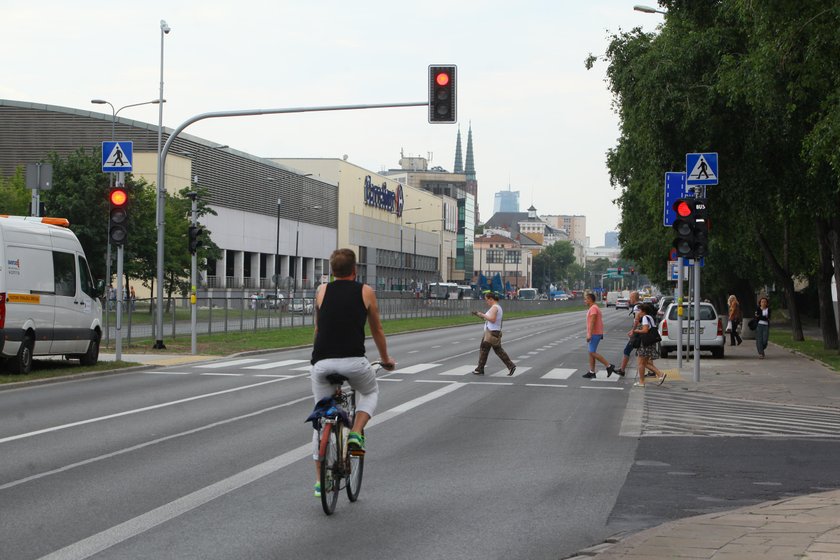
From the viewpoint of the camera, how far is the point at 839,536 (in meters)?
6.92

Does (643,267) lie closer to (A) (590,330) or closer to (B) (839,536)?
(A) (590,330)

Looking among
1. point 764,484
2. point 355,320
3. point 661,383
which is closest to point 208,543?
point 355,320

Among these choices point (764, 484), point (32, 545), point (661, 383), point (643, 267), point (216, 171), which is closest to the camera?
point (32, 545)

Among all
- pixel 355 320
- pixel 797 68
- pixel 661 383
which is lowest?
pixel 661 383

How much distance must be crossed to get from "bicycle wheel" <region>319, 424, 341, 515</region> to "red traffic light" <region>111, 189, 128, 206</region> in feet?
54.4

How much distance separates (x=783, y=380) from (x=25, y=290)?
14.2 meters

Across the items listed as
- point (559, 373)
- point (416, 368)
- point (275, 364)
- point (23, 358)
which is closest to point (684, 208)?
point (559, 373)

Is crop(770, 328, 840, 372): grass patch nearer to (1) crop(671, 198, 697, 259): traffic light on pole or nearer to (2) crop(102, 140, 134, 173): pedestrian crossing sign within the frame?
(1) crop(671, 198, 697, 259): traffic light on pole

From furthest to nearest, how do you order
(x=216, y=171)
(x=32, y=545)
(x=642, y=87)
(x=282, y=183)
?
(x=282, y=183) → (x=216, y=171) → (x=642, y=87) → (x=32, y=545)

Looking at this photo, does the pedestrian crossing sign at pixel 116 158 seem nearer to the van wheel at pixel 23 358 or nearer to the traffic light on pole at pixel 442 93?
the van wheel at pixel 23 358

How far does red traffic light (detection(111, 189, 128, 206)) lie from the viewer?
925 inches

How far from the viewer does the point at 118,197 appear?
23531 millimetres

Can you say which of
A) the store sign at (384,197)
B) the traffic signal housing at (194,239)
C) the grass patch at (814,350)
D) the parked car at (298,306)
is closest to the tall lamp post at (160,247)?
the traffic signal housing at (194,239)

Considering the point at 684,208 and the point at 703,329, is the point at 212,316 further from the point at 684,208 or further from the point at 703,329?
the point at 684,208
